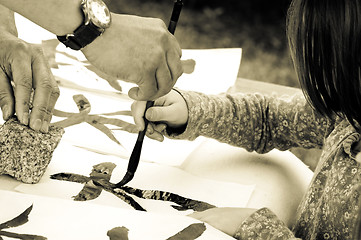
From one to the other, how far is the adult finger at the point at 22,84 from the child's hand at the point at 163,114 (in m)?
0.15

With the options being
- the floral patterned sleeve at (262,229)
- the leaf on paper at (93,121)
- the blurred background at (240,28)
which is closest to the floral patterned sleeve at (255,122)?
the leaf on paper at (93,121)

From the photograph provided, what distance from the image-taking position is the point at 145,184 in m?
0.73

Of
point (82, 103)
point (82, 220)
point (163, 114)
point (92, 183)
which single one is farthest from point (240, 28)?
point (82, 220)

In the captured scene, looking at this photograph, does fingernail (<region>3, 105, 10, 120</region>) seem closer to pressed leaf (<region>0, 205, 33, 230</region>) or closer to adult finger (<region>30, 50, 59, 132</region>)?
adult finger (<region>30, 50, 59, 132</region>)

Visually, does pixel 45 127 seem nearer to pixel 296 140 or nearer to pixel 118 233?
pixel 118 233

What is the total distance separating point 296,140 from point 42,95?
40 cm

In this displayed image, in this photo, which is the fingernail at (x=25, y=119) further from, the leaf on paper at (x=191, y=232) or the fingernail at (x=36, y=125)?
the leaf on paper at (x=191, y=232)

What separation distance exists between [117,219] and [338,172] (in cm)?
28

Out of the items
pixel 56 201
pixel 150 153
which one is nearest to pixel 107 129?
pixel 150 153

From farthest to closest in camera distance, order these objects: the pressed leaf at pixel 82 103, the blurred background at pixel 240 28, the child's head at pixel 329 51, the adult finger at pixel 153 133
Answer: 1. the blurred background at pixel 240 28
2. the pressed leaf at pixel 82 103
3. the adult finger at pixel 153 133
4. the child's head at pixel 329 51

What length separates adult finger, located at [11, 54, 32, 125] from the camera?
688 millimetres

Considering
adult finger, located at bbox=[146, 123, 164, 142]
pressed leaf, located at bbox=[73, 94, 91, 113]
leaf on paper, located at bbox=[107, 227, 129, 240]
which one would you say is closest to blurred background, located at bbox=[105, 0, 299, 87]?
pressed leaf, located at bbox=[73, 94, 91, 113]

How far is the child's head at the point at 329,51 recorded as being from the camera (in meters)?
0.54

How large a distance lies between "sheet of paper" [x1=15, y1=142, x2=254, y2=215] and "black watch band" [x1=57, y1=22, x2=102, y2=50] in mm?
194
